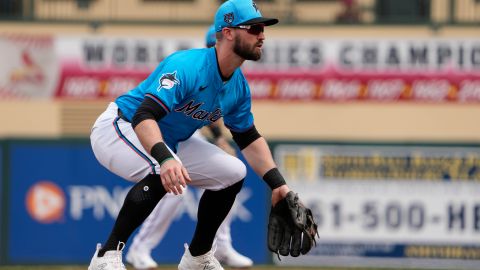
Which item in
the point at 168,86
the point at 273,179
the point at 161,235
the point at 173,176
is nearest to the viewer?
the point at 173,176

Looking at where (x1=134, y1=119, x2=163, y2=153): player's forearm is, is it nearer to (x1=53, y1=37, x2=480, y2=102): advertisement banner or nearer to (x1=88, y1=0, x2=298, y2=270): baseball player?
(x1=88, y1=0, x2=298, y2=270): baseball player

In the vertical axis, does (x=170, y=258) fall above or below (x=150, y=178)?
below

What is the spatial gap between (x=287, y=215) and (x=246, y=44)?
128 cm

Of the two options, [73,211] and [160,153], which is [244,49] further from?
[73,211]

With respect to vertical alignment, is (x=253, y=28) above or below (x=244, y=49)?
above

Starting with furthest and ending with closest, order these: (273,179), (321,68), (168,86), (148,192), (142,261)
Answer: (321,68), (142,261), (273,179), (148,192), (168,86)

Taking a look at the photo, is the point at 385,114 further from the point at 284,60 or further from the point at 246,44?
the point at 246,44

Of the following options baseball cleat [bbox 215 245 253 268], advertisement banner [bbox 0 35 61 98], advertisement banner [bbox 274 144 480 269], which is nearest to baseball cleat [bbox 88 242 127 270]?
baseball cleat [bbox 215 245 253 268]

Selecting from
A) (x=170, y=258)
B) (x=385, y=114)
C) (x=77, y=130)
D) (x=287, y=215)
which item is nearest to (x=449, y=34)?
(x=385, y=114)

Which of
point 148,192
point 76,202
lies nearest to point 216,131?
point 76,202

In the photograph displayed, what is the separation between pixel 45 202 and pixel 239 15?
5401 mm

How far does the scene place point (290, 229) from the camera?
727 centimetres

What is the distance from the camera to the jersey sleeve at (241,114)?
7.01 meters

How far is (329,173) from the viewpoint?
1155cm
